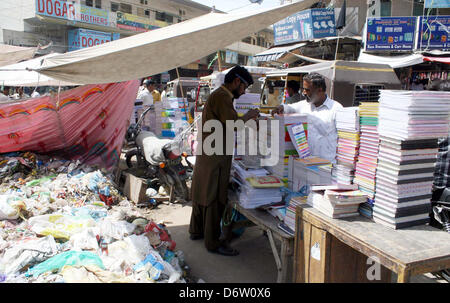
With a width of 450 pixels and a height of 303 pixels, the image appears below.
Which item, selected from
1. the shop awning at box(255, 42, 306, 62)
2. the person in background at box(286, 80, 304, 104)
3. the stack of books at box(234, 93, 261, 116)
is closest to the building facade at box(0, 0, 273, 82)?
the shop awning at box(255, 42, 306, 62)

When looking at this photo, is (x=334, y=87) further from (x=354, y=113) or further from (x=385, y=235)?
(x=385, y=235)

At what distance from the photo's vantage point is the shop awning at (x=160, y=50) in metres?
2.81

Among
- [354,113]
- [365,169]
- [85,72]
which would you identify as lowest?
A: [365,169]

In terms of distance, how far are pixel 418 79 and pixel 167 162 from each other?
9.15 m

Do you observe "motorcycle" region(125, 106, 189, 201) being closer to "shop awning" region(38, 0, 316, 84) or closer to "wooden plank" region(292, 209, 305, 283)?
"shop awning" region(38, 0, 316, 84)

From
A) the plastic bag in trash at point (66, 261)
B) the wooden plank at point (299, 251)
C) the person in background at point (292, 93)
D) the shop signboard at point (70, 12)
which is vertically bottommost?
the plastic bag in trash at point (66, 261)

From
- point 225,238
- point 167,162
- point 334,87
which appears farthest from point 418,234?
point 334,87

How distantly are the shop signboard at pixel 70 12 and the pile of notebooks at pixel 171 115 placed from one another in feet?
45.1

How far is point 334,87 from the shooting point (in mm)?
7191

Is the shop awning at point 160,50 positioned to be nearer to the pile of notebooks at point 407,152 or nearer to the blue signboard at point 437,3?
the pile of notebooks at point 407,152

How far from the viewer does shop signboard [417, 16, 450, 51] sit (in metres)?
8.75

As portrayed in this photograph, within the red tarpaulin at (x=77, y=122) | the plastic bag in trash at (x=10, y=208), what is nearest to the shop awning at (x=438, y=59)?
the red tarpaulin at (x=77, y=122)

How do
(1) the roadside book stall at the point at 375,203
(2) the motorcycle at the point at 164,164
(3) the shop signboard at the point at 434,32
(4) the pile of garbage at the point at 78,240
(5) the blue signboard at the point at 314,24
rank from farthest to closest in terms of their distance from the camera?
(5) the blue signboard at the point at 314,24 < (3) the shop signboard at the point at 434,32 < (2) the motorcycle at the point at 164,164 < (4) the pile of garbage at the point at 78,240 < (1) the roadside book stall at the point at 375,203

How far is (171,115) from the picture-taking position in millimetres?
9109
